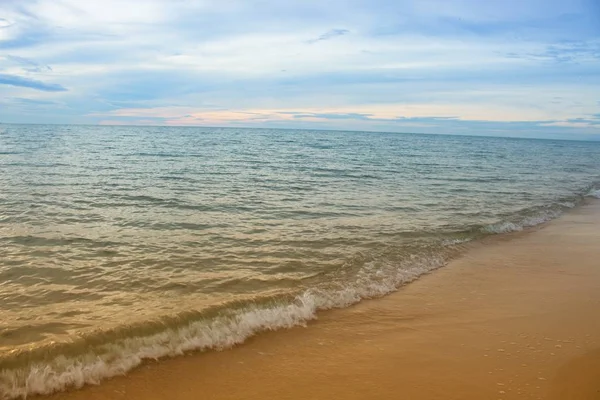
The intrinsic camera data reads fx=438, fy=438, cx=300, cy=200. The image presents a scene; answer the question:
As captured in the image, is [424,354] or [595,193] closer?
[424,354]

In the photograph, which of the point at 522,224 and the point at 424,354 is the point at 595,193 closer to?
the point at 522,224

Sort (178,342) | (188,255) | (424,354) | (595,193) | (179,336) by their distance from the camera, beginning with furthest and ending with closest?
(595,193) → (188,255) → (179,336) → (178,342) → (424,354)

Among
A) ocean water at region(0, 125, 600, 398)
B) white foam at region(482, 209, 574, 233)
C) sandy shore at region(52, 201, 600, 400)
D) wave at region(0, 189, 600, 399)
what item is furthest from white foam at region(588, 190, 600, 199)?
wave at region(0, 189, 600, 399)

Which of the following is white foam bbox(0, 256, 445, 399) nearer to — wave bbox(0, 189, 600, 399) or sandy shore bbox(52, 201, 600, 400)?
wave bbox(0, 189, 600, 399)

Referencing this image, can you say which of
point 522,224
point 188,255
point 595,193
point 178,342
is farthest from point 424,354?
point 595,193

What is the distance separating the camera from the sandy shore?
16.4 ft

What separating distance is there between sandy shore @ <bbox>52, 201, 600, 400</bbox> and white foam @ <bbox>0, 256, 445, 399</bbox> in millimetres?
187

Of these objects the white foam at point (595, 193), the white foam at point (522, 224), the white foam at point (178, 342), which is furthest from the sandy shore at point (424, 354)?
the white foam at point (595, 193)

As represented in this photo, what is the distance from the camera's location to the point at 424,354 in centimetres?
588

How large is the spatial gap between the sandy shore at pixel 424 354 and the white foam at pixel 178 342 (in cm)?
19

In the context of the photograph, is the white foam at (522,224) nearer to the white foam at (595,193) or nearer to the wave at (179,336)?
the wave at (179,336)

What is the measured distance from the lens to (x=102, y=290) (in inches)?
292

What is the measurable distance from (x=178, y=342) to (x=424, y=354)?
335 cm

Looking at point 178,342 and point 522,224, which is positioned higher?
point 522,224
